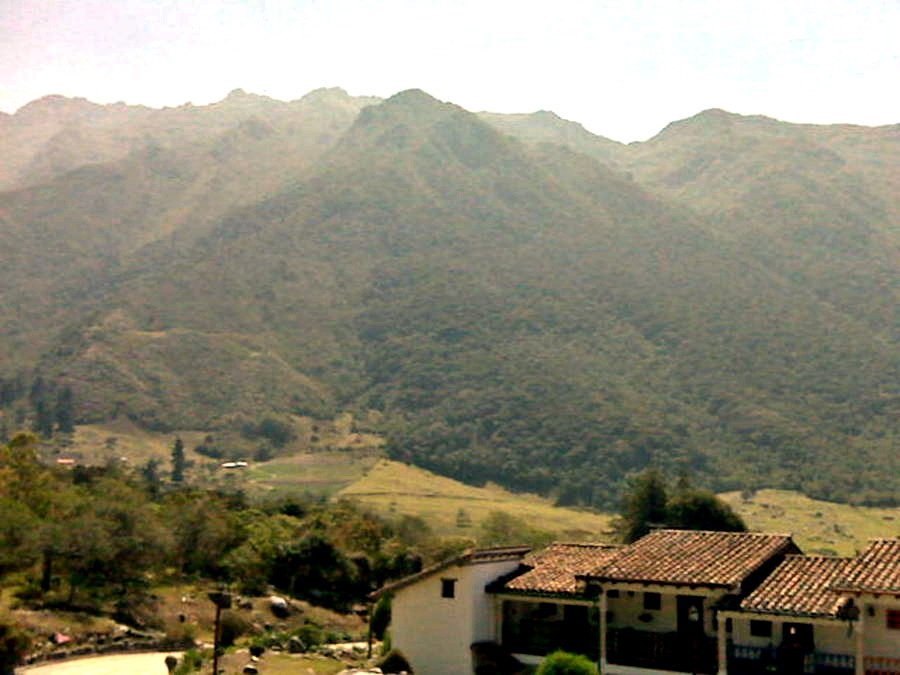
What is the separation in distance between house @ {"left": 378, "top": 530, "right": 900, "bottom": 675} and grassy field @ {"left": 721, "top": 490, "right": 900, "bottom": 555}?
6964 cm

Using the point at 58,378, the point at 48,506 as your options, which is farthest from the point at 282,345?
the point at 48,506

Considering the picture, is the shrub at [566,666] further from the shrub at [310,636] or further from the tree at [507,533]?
the tree at [507,533]

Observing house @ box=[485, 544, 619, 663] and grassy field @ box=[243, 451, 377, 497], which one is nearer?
house @ box=[485, 544, 619, 663]

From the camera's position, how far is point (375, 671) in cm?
3409

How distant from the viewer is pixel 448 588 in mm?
34406

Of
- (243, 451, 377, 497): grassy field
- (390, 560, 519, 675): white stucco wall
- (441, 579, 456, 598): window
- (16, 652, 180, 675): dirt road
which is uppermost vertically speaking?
(441, 579, 456, 598): window

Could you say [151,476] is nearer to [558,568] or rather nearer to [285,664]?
[285,664]

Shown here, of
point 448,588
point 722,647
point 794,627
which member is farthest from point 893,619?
point 448,588

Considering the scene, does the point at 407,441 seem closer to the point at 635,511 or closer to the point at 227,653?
the point at 635,511

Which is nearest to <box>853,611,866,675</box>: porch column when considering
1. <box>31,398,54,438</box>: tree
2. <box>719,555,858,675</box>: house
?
<box>719,555,858,675</box>: house

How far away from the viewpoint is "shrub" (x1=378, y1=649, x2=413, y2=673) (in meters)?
34.3

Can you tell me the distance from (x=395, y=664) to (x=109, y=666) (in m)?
11.6

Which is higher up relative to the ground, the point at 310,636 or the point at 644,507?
the point at 310,636

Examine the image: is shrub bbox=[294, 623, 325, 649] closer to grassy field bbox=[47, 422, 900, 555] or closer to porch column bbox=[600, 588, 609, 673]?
porch column bbox=[600, 588, 609, 673]
